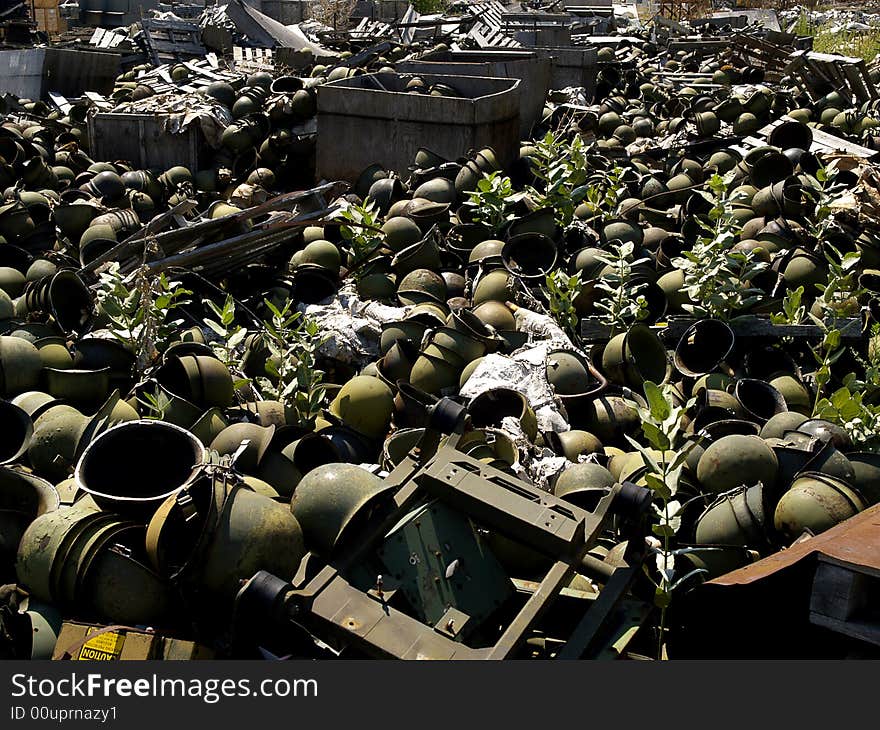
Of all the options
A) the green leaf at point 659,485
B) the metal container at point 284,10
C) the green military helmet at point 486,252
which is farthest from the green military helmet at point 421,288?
the metal container at point 284,10

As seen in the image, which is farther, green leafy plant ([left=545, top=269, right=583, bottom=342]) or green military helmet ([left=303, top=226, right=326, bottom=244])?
green military helmet ([left=303, top=226, right=326, bottom=244])

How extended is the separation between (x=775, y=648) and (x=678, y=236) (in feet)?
15.5

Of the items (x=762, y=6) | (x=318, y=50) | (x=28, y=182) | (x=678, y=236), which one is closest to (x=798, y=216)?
(x=678, y=236)

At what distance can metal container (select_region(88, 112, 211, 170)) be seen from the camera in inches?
442

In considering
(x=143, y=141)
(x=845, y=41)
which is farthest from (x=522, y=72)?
(x=845, y=41)

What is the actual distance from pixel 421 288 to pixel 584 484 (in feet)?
9.92

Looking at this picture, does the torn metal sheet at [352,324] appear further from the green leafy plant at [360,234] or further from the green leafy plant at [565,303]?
the green leafy plant at [565,303]

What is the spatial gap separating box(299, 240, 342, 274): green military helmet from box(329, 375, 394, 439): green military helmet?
85.4 inches

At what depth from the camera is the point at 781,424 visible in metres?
5.11

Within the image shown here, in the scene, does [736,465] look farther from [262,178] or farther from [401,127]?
[262,178]

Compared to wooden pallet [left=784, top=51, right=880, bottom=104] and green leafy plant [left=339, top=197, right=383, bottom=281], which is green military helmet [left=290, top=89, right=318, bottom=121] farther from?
wooden pallet [left=784, top=51, right=880, bottom=104]

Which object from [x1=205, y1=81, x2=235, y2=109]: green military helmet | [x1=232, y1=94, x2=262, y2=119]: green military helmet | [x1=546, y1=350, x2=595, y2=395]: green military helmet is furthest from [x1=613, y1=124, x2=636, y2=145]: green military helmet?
[x1=546, y1=350, x2=595, y2=395]: green military helmet

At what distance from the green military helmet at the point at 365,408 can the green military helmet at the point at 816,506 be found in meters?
2.38

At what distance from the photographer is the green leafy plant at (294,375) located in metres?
5.59
